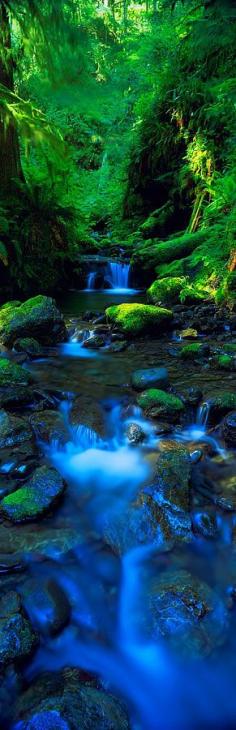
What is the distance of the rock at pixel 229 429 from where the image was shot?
4.22 m

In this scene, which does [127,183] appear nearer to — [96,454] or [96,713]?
[96,454]

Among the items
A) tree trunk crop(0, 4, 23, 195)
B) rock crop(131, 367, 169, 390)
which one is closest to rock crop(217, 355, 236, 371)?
rock crop(131, 367, 169, 390)

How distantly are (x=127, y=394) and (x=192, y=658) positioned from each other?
3135mm

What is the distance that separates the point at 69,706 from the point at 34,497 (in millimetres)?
1519

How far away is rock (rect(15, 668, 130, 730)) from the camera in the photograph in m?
1.89

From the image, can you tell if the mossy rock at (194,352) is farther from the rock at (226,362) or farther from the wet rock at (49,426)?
the wet rock at (49,426)

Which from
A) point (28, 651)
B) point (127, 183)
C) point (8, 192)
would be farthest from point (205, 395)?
point (127, 183)

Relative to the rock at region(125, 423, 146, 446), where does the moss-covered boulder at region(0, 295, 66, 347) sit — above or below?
above

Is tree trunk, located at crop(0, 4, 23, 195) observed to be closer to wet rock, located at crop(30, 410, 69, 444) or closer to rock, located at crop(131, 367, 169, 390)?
rock, located at crop(131, 367, 169, 390)

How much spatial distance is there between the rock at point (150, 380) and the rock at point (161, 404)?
1.23ft

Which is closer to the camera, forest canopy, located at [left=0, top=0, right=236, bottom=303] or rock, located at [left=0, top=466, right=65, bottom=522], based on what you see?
rock, located at [left=0, top=466, right=65, bottom=522]

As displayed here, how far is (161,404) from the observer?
467 cm

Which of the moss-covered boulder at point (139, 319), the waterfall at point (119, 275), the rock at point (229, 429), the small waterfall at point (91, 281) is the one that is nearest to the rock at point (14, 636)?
the rock at point (229, 429)

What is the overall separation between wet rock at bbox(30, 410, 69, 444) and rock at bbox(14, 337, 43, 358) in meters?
2.15
